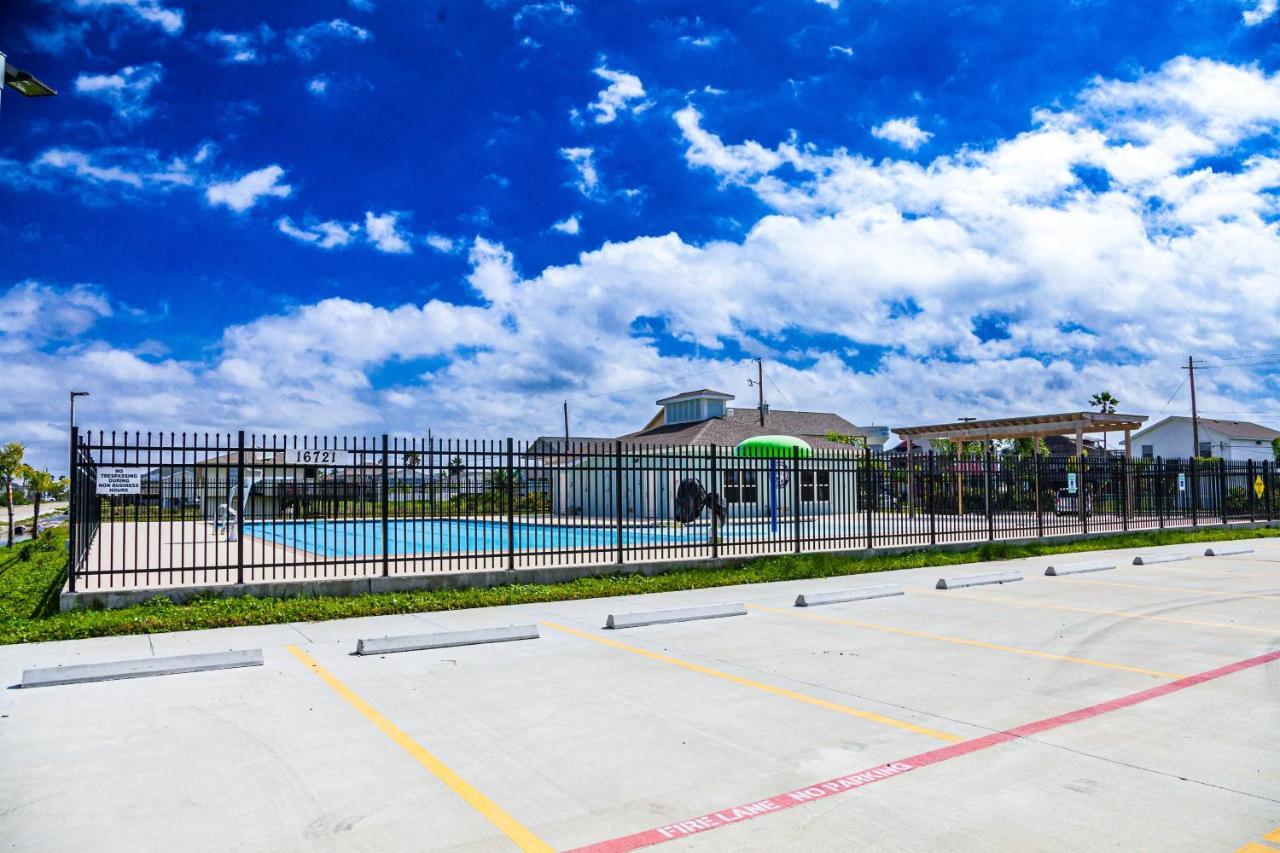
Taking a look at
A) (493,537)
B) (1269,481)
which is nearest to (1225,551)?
(1269,481)

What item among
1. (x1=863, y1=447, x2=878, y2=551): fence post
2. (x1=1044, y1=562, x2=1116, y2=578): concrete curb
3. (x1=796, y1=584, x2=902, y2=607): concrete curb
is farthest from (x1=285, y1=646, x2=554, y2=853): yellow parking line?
(x1=1044, y1=562, x2=1116, y2=578): concrete curb

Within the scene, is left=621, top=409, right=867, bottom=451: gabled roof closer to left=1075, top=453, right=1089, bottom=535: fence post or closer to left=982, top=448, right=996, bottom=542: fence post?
left=1075, top=453, right=1089, bottom=535: fence post

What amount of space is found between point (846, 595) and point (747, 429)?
120ft

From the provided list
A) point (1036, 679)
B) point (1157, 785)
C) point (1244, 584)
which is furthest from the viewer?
point (1244, 584)

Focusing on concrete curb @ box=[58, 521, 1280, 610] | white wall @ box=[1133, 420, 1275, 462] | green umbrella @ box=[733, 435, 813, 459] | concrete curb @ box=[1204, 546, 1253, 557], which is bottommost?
concrete curb @ box=[1204, 546, 1253, 557]

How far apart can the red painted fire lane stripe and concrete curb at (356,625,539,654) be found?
5.48 meters

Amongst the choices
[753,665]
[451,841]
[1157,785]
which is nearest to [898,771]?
[1157,785]

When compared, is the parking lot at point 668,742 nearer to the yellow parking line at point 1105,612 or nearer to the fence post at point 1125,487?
the yellow parking line at point 1105,612

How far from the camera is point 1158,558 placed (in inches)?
789

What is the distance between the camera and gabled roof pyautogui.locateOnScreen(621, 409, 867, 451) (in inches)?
1838

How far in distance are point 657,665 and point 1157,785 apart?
4618 mm

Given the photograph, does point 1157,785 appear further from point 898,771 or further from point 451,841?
point 451,841

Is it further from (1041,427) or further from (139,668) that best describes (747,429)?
(139,668)

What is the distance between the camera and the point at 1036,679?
804cm
